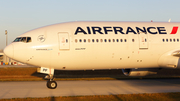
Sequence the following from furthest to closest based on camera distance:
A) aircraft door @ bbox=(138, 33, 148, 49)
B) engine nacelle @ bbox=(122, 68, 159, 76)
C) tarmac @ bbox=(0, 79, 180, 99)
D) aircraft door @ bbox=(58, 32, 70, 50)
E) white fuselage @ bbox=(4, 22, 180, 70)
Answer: engine nacelle @ bbox=(122, 68, 159, 76) < aircraft door @ bbox=(138, 33, 148, 49) < aircraft door @ bbox=(58, 32, 70, 50) < white fuselage @ bbox=(4, 22, 180, 70) < tarmac @ bbox=(0, 79, 180, 99)

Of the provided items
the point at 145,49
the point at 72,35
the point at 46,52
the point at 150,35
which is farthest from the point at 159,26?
the point at 46,52

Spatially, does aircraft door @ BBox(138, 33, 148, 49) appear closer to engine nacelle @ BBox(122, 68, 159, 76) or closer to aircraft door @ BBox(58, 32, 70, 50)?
engine nacelle @ BBox(122, 68, 159, 76)

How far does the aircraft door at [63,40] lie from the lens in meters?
17.5

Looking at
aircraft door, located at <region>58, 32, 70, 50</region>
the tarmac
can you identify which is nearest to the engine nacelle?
the tarmac

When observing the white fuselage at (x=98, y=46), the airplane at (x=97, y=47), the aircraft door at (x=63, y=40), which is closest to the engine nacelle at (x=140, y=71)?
the airplane at (x=97, y=47)

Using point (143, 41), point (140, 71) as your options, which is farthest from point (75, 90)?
point (143, 41)

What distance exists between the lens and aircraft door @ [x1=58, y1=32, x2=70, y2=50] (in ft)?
57.3

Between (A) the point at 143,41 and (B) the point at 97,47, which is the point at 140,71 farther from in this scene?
(B) the point at 97,47

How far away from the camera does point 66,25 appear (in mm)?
18547

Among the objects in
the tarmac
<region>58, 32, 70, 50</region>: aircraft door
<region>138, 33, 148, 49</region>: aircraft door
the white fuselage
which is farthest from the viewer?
<region>138, 33, 148, 49</region>: aircraft door

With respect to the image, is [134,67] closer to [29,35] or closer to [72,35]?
[72,35]

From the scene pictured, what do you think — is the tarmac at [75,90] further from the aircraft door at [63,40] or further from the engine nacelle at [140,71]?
the aircraft door at [63,40]

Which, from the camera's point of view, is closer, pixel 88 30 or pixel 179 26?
pixel 88 30

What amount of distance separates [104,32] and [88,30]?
4.48 ft
